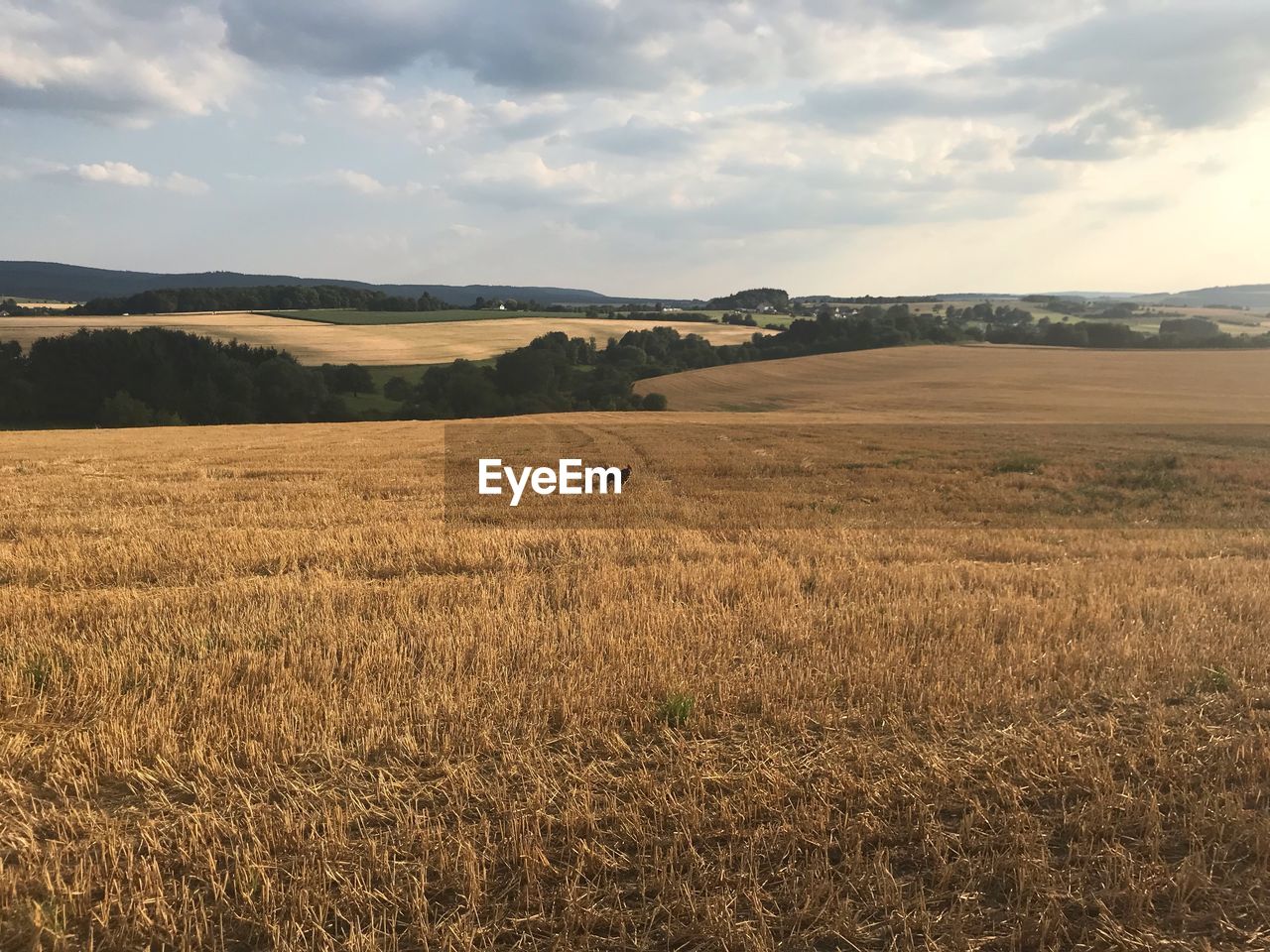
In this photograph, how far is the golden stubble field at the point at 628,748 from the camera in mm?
3617

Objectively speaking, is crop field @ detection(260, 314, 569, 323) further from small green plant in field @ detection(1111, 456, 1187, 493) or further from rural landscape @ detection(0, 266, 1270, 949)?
rural landscape @ detection(0, 266, 1270, 949)

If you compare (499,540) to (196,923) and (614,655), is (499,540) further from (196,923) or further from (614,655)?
(196,923)

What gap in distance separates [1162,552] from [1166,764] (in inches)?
322

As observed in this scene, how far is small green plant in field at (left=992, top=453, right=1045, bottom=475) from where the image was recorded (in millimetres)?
22392

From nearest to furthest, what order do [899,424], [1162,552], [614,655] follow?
1. [614,655]
2. [1162,552]
3. [899,424]

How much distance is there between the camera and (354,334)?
100250 mm

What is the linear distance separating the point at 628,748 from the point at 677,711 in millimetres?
542

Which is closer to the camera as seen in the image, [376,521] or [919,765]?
[919,765]

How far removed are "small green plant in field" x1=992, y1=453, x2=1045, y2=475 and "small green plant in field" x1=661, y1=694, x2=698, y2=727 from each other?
1959 cm

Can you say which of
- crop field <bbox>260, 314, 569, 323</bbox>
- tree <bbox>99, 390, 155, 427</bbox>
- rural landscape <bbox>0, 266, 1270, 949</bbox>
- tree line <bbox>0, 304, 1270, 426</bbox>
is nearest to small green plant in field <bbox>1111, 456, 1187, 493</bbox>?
rural landscape <bbox>0, 266, 1270, 949</bbox>

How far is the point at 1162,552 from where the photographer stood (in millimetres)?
11453

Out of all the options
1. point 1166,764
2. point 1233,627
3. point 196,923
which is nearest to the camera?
A: point 196,923

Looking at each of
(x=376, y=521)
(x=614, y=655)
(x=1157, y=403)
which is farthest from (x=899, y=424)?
(x=614, y=655)

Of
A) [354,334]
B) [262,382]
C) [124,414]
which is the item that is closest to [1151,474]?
[124,414]
